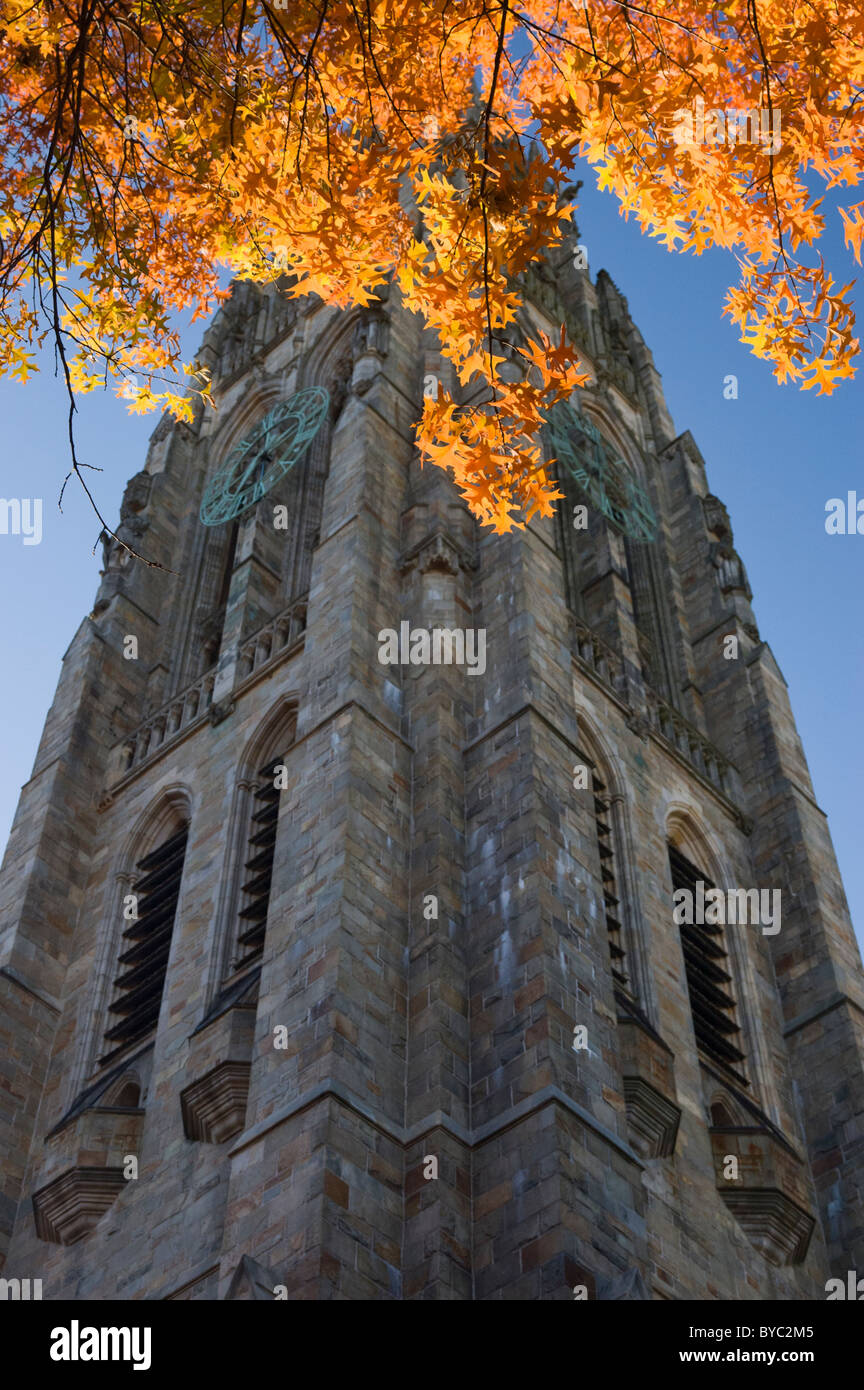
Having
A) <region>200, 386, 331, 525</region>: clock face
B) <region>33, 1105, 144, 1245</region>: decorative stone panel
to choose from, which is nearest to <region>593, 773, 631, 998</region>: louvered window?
<region>33, 1105, 144, 1245</region>: decorative stone panel

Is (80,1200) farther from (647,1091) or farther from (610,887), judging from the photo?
(610,887)

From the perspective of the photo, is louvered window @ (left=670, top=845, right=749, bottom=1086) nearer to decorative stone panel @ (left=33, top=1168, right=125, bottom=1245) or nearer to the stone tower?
the stone tower

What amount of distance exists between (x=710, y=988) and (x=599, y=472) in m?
13.0

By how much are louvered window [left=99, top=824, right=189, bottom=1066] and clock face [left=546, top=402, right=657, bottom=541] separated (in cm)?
1075

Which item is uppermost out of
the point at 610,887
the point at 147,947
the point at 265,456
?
the point at 265,456

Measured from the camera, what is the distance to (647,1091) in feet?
61.1

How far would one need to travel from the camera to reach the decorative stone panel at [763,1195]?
64.4 ft

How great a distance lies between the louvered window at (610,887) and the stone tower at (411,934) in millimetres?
69

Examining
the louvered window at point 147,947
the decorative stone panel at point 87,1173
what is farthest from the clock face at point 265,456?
the decorative stone panel at point 87,1173

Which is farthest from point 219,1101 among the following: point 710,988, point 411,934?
point 710,988

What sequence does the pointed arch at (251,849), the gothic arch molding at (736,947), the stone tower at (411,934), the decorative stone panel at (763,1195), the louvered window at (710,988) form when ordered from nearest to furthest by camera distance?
the stone tower at (411,934), the decorative stone panel at (763,1195), the pointed arch at (251,849), the louvered window at (710,988), the gothic arch molding at (736,947)

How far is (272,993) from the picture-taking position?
17828mm

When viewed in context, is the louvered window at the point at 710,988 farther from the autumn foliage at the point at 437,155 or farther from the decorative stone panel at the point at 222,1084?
the autumn foliage at the point at 437,155

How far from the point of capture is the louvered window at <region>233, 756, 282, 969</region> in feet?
68.7
